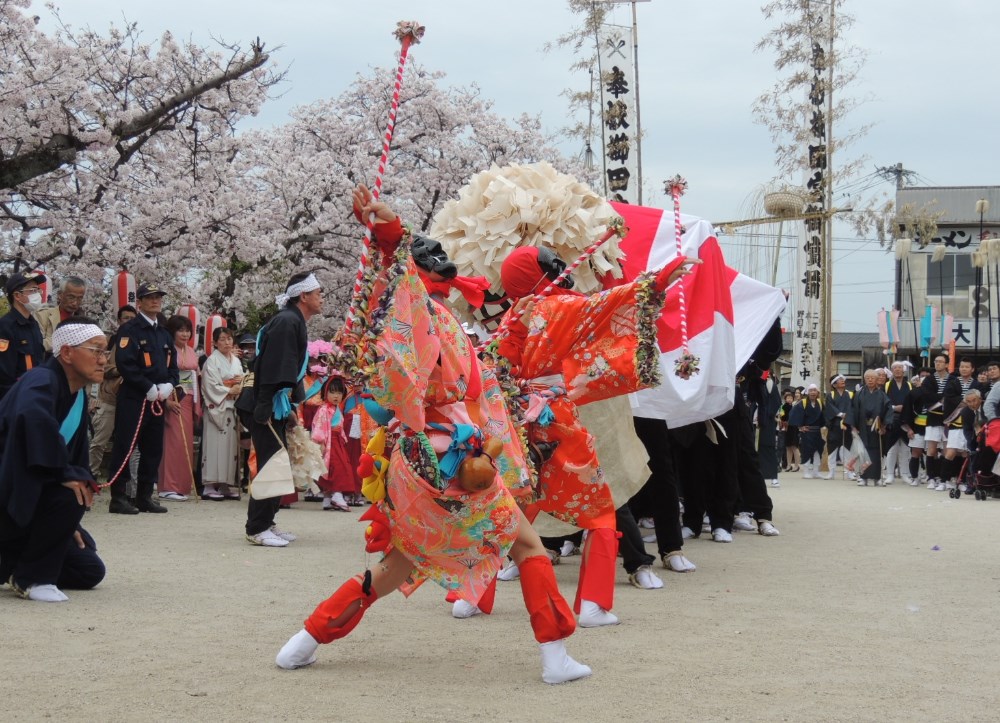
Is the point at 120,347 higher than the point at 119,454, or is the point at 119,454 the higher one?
the point at 120,347

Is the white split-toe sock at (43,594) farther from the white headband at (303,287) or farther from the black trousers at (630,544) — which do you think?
the black trousers at (630,544)

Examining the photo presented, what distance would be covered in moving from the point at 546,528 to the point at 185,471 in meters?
5.85

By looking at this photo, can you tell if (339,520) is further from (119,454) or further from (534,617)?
(534,617)

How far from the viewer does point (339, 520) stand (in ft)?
31.5

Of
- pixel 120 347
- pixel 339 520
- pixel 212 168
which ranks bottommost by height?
pixel 339 520

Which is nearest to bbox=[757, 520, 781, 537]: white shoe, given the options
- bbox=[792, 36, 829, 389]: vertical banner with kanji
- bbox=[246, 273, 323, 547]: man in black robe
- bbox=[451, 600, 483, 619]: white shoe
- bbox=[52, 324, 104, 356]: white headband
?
bbox=[246, 273, 323, 547]: man in black robe

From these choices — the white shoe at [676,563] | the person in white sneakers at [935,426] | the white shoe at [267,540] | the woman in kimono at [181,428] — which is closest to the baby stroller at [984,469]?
the person in white sneakers at [935,426]

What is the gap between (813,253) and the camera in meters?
20.1

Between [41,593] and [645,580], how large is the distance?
3.06 metres

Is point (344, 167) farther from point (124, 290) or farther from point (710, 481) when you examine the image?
point (710, 481)

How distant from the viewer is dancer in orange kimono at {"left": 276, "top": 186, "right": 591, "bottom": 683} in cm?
362

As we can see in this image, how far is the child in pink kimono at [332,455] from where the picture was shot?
421 inches

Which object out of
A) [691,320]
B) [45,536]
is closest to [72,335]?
[45,536]

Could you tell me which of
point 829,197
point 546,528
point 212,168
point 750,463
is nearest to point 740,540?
point 750,463
